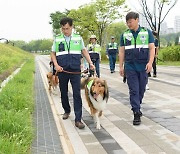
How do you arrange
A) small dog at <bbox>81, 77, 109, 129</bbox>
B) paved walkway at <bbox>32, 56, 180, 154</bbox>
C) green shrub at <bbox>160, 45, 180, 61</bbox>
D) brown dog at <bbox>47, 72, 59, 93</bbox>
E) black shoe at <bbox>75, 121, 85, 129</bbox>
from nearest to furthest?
paved walkway at <bbox>32, 56, 180, 154</bbox>, small dog at <bbox>81, 77, 109, 129</bbox>, black shoe at <bbox>75, 121, 85, 129</bbox>, brown dog at <bbox>47, 72, 59, 93</bbox>, green shrub at <bbox>160, 45, 180, 61</bbox>

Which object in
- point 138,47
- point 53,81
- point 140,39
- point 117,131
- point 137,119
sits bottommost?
point 117,131

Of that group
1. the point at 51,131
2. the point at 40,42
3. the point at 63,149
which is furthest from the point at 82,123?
the point at 40,42

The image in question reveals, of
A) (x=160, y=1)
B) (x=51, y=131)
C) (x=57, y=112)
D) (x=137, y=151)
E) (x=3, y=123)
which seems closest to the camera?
(x=137, y=151)

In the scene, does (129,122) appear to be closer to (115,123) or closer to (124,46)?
(115,123)

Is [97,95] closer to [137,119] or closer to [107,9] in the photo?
[137,119]

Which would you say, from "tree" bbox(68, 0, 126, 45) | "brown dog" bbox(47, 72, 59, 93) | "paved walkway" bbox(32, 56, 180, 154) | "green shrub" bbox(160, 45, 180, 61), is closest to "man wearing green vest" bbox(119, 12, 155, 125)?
"paved walkway" bbox(32, 56, 180, 154)

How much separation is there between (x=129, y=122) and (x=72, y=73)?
1.43 m

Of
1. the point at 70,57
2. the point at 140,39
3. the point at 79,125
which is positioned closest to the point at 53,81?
the point at 70,57

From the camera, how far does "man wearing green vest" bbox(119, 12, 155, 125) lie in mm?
6250

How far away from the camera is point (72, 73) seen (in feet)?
21.1

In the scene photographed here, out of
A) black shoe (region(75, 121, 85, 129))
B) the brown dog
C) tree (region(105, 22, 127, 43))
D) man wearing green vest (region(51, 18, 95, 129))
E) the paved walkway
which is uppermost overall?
tree (region(105, 22, 127, 43))

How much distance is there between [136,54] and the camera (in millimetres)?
6301

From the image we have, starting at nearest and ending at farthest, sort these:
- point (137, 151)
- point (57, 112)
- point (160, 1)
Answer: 1. point (137, 151)
2. point (57, 112)
3. point (160, 1)

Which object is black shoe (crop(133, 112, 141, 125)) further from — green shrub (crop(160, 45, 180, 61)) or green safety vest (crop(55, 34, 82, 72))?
green shrub (crop(160, 45, 180, 61))
